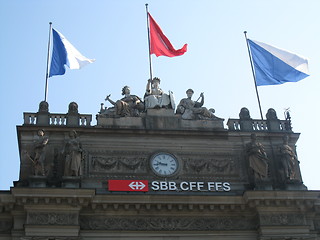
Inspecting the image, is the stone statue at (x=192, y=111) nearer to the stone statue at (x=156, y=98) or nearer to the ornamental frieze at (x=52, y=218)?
the stone statue at (x=156, y=98)

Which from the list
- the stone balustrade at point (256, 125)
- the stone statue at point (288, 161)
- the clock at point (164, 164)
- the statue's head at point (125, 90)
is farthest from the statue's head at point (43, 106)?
the stone statue at point (288, 161)

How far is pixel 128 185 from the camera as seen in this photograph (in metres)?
26.0

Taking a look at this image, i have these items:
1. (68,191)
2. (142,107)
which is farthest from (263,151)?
(68,191)

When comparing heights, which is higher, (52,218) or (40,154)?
(40,154)

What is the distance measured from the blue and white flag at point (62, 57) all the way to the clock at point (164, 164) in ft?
20.0

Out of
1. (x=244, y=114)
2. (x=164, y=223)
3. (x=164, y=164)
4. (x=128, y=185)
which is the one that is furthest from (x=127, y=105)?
(x=164, y=223)

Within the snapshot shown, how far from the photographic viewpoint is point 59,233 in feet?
79.3

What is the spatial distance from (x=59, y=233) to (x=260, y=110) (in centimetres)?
1166

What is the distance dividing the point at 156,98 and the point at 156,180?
13.8ft

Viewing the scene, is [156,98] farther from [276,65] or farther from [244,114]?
[276,65]

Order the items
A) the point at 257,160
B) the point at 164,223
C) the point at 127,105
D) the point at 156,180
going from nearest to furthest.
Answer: the point at 164,223 → the point at 156,180 → the point at 257,160 → the point at 127,105

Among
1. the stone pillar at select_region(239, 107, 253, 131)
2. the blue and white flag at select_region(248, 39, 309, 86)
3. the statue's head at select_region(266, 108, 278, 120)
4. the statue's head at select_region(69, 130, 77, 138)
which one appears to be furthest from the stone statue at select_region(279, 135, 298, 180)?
the statue's head at select_region(69, 130, 77, 138)

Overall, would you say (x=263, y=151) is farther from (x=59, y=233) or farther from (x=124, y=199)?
(x=59, y=233)

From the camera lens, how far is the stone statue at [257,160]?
26984 mm
